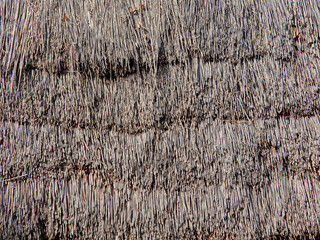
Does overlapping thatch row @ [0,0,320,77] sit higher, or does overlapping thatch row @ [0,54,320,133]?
overlapping thatch row @ [0,0,320,77]

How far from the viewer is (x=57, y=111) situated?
114cm

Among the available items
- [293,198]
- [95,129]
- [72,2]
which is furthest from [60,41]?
[293,198]

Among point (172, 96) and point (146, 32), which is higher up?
point (146, 32)

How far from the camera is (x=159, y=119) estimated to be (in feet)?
3.77

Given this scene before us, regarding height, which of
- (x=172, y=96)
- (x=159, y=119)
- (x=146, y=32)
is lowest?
(x=159, y=119)

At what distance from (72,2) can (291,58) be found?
1.06 meters

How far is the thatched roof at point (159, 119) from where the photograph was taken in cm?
111

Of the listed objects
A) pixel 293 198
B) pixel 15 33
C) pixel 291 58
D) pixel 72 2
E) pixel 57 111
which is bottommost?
pixel 293 198

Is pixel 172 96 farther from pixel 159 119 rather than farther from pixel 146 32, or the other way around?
pixel 146 32

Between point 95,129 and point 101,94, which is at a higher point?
point 101,94

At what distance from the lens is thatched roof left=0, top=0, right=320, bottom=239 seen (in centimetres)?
111

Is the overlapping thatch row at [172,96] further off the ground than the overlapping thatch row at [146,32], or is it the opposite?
the overlapping thatch row at [146,32]

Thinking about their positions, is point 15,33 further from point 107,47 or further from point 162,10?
point 162,10

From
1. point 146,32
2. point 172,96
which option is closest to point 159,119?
point 172,96
